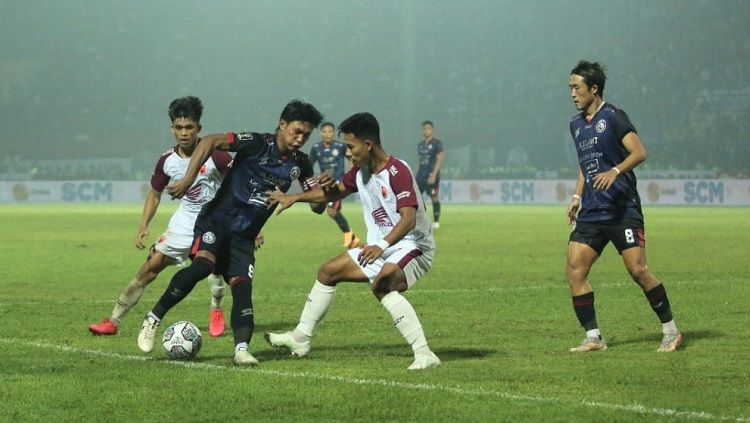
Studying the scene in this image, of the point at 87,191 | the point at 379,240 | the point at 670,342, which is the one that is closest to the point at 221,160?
the point at 379,240

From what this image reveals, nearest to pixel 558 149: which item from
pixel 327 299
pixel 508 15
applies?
pixel 508 15

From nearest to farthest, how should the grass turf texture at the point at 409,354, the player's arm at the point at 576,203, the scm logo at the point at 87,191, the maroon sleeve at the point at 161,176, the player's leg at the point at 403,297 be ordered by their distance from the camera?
1. the grass turf texture at the point at 409,354
2. the player's leg at the point at 403,297
3. the player's arm at the point at 576,203
4. the maroon sleeve at the point at 161,176
5. the scm logo at the point at 87,191

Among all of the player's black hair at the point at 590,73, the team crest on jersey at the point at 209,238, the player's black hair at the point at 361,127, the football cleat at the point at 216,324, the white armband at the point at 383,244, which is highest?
the player's black hair at the point at 590,73

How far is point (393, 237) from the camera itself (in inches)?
307

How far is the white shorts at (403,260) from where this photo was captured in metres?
8.06

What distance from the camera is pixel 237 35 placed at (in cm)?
6525

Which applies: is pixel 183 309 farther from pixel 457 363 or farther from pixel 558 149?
pixel 558 149

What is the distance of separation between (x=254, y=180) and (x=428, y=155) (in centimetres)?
2084

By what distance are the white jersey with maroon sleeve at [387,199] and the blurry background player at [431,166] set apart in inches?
774

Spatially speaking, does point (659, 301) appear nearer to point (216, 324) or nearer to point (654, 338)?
point (654, 338)

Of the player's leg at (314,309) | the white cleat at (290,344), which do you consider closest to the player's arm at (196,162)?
the player's leg at (314,309)

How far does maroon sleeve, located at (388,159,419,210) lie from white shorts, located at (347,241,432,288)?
0.33 meters

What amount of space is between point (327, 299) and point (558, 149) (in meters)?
45.4

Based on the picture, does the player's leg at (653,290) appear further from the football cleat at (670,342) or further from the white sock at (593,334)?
the white sock at (593,334)
